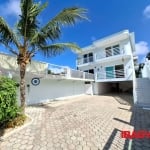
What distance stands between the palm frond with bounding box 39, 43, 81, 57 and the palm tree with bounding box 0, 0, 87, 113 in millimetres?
100

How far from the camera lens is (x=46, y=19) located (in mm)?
7965

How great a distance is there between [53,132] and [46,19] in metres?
6.33

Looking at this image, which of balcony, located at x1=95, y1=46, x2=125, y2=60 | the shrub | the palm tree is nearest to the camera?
the shrub

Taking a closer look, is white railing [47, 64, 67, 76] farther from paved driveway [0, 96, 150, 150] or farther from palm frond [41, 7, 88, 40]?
paved driveway [0, 96, 150, 150]

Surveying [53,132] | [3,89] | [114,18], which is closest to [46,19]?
[3,89]

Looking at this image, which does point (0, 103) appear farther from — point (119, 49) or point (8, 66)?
point (119, 49)

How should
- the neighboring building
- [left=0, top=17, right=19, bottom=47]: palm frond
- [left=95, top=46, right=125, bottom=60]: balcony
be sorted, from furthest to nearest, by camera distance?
[left=95, top=46, right=125, bottom=60]: balcony → the neighboring building → [left=0, top=17, right=19, bottom=47]: palm frond

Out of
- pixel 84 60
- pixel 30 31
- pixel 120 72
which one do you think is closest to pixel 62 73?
pixel 30 31

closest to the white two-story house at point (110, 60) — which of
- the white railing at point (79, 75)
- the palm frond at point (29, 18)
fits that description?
the white railing at point (79, 75)

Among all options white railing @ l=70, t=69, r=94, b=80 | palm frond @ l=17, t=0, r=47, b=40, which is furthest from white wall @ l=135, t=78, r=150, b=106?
palm frond @ l=17, t=0, r=47, b=40

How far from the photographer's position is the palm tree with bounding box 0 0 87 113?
708 cm

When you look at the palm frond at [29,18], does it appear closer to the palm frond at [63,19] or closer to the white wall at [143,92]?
the palm frond at [63,19]

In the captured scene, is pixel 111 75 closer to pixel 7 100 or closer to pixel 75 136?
pixel 75 136

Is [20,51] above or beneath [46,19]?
beneath
